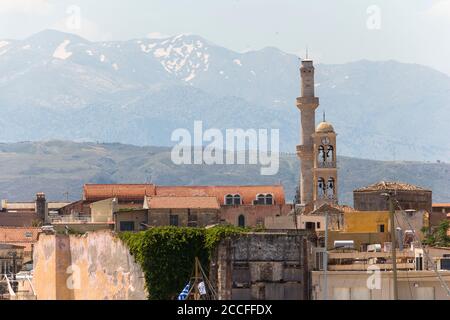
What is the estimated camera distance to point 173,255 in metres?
64.4

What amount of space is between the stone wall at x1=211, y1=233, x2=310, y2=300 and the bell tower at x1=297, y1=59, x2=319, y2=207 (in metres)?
56.4

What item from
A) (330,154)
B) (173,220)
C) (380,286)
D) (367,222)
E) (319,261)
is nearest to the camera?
(380,286)

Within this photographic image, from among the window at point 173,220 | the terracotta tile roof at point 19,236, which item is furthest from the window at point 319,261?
the terracotta tile roof at point 19,236

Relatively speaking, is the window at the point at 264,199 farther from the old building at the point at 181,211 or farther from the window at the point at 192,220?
the window at the point at 192,220

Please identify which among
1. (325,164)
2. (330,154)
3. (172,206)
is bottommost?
(172,206)

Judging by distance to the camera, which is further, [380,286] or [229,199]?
[229,199]

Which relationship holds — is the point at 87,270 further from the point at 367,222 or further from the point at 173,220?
the point at 173,220

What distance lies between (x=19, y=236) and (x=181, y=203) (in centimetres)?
2713

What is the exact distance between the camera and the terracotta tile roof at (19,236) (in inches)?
4529

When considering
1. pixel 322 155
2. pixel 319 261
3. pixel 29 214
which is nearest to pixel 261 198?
pixel 322 155

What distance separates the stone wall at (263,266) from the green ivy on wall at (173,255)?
753 millimetres

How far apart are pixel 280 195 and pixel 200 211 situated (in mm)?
22500

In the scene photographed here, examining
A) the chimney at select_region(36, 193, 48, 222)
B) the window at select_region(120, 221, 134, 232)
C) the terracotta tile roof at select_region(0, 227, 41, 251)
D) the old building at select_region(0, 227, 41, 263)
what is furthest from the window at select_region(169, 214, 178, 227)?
the chimney at select_region(36, 193, 48, 222)

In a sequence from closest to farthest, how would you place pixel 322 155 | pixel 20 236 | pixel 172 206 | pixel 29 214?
pixel 172 206, pixel 20 236, pixel 322 155, pixel 29 214
